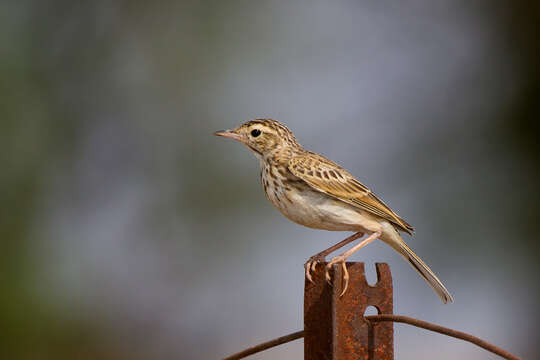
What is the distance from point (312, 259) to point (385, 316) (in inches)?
31.9

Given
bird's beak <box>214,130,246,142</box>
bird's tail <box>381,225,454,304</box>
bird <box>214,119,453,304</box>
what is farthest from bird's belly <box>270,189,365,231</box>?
bird's beak <box>214,130,246,142</box>

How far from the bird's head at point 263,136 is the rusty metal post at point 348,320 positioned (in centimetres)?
166

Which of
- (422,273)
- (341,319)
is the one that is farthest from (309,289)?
(422,273)

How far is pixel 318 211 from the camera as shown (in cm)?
332

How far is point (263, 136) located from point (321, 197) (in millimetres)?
709

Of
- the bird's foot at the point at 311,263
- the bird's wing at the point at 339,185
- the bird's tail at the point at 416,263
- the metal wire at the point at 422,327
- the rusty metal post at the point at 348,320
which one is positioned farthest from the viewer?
the bird's wing at the point at 339,185

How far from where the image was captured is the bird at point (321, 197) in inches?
130

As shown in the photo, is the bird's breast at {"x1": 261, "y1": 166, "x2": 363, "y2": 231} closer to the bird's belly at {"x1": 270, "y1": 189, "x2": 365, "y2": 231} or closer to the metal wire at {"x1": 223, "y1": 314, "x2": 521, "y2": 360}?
the bird's belly at {"x1": 270, "y1": 189, "x2": 365, "y2": 231}

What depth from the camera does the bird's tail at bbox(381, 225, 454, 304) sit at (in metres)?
3.22

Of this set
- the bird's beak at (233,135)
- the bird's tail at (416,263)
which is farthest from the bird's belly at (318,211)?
the bird's beak at (233,135)

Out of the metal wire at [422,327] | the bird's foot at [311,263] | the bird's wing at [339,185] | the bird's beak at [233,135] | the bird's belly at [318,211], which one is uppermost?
the bird's beak at [233,135]

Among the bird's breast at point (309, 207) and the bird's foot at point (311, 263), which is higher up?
the bird's breast at point (309, 207)

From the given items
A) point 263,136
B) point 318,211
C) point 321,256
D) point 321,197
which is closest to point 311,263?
point 321,256

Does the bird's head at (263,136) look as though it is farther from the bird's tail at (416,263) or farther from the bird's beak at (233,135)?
the bird's tail at (416,263)
